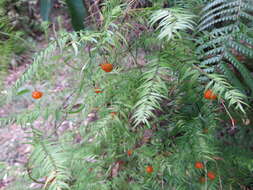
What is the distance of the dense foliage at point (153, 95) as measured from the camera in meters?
0.69

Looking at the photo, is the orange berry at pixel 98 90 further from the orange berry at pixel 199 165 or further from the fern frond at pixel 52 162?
the orange berry at pixel 199 165

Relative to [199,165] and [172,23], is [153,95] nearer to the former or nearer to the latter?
[172,23]

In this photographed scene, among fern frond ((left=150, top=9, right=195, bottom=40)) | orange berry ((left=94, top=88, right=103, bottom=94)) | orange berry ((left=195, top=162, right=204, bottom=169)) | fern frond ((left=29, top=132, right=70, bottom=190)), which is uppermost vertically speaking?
fern frond ((left=150, top=9, right=195, bottom=40))

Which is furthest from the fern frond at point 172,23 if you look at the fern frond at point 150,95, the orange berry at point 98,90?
the orange berry at point 98,90

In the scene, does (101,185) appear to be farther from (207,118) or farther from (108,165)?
(207,118)

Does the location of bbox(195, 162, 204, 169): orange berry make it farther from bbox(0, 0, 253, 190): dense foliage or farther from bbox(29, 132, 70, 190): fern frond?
bbox(29, 132, 70, 190): fern frond

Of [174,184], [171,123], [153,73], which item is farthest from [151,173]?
[153,73]

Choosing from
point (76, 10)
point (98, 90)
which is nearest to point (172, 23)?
point (98, 90)

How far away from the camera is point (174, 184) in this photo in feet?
3.33

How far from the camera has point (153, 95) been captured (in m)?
0.66

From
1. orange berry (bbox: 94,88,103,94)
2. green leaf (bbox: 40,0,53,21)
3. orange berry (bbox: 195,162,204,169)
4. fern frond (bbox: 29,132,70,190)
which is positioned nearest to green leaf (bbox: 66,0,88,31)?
green leaf (bbox: 40,0,53,21)

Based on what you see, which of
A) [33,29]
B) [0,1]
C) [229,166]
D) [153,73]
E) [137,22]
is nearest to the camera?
[153,73]

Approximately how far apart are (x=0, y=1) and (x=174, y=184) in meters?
0.89

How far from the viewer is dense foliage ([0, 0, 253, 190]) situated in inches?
27.3
